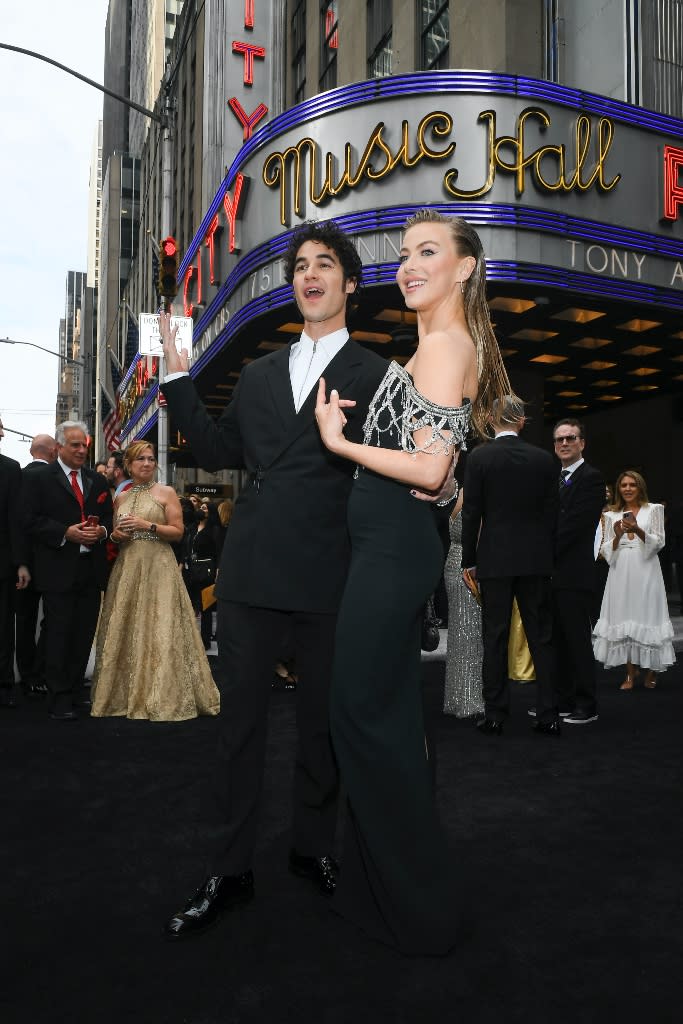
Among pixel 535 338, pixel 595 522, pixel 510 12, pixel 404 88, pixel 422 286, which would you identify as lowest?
pixel 595 522

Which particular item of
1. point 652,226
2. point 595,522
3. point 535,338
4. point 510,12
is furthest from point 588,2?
point 595,522

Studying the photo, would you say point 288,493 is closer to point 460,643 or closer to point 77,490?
point 460,643

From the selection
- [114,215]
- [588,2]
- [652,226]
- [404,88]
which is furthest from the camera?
[114,215]

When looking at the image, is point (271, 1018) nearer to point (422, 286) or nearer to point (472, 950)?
point (472, 950)

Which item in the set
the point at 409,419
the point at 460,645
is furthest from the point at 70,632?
the point at 409,419

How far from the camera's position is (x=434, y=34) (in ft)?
50.6

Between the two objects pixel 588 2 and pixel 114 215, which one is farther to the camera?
pixel 114 215

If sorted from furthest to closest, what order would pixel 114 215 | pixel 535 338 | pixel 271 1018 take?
pixel 114 215, pixel 535 338, pixel 271 1018

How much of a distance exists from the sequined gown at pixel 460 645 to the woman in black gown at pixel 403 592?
3.65 meters

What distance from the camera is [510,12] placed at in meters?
13.2

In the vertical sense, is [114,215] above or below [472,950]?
above

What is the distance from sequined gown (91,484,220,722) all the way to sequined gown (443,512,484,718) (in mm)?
1803

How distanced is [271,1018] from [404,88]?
12.2 metres

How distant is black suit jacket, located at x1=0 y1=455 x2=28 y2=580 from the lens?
6.68 m
